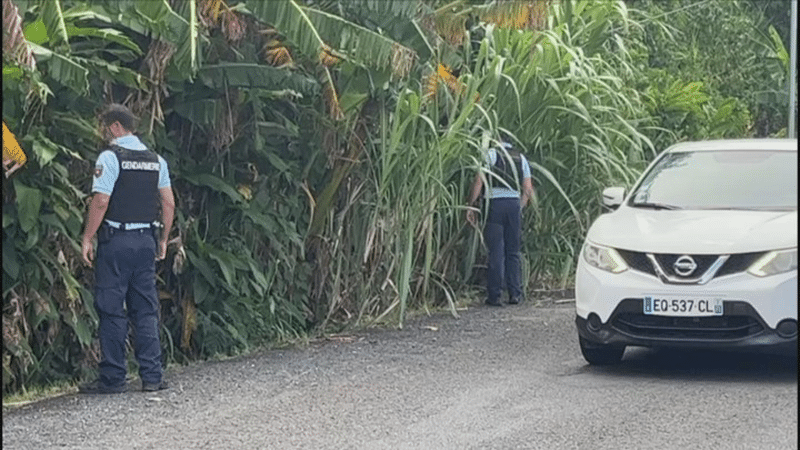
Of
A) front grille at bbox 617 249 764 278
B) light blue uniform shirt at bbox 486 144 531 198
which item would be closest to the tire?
front grille at bbox 617 249 764 278

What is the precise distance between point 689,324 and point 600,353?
A: 0.92 m

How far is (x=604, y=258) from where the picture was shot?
9.94m

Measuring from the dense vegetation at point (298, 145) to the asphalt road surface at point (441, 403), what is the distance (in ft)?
2.18

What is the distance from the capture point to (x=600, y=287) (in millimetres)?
9805

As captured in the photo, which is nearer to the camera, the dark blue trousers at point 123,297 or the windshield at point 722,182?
the dark blue trousers at point 123,297

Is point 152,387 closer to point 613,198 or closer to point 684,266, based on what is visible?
point 684,266

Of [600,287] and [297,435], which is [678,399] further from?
[297,435]

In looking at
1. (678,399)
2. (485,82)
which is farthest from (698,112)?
(678,399)

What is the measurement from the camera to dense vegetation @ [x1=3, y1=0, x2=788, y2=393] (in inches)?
369

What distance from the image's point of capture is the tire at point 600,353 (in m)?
10.2

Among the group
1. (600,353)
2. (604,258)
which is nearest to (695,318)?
(604,258)

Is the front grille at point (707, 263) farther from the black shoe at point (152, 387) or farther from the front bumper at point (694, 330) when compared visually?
the black shoe at point (152, 387)

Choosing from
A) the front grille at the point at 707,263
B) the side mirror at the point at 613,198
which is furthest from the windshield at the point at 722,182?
the front grille at the point at 707,263

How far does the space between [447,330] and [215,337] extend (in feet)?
7.00
